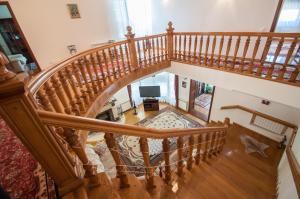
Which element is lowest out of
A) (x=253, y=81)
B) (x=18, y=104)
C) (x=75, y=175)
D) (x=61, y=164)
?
(x=253, y=81)

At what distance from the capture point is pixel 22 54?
12.4 ft

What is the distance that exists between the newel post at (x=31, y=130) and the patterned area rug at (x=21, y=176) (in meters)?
0.25

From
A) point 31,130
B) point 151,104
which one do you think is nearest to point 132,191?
point 31,130

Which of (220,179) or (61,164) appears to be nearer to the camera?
(61,164)

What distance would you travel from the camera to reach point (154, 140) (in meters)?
5.53

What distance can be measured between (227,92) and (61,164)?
4807mm

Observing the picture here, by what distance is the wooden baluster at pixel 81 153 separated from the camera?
857 mm

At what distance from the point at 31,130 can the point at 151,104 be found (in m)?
6.42

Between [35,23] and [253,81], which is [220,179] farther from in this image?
[35,23]

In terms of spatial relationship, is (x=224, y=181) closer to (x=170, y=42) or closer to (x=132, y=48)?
(x=132, y=48)

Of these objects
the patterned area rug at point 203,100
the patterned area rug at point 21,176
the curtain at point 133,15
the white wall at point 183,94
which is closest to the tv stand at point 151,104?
the white wall at point 183,94

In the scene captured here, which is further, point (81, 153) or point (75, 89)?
point (75, 89)

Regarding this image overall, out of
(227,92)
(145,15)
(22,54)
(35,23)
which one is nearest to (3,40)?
(22,54)

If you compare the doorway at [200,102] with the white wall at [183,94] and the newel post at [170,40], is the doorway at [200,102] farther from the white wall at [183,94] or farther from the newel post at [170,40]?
the newel post at [170,40]
